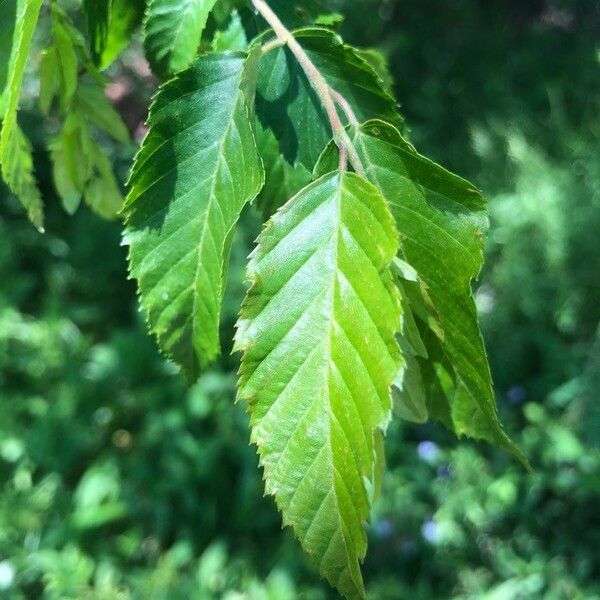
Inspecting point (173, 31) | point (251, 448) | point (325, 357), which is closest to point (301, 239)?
point (325, 357)

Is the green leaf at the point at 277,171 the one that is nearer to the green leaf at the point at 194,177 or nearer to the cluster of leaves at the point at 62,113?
the green leaf at the point at 194,177

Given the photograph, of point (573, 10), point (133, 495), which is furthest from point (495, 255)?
point (573, 10)

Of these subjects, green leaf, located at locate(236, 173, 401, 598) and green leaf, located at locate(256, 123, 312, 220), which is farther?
green leaf, located at locate(256, 123, 312, 220)

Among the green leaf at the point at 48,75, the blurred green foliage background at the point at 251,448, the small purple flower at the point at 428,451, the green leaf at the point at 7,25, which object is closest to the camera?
the green leaf at the point at 7,25

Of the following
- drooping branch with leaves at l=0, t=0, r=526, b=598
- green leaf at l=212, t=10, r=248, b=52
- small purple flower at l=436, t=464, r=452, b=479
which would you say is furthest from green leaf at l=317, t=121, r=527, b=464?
small purple flower at l=436, t=464, r=452, b=479

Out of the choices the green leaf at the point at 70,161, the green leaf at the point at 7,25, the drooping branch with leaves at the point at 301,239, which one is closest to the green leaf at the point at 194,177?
the drooping branch with leaves at the point at 301,239

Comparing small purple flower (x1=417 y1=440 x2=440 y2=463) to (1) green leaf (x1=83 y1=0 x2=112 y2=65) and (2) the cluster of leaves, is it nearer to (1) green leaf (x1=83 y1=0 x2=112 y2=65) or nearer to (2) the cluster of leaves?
(2) the cluster of leaves

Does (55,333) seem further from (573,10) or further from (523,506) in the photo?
(573,10)
